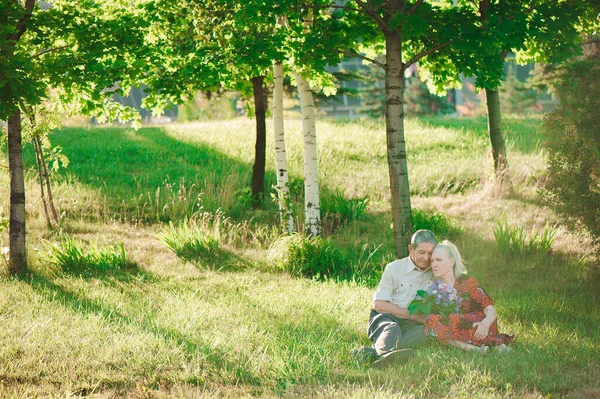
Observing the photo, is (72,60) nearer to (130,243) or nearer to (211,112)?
(130,243)

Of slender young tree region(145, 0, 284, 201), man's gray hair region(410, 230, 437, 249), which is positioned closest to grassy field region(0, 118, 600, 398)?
man's gray hair region(410, 230, 437, 249)

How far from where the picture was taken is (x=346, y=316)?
6.91 metres

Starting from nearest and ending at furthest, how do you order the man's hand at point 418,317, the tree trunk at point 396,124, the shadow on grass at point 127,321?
the shadow on grass at point 127,321 → the man's hand at point 418,317 → the tree trunk at point 396,124

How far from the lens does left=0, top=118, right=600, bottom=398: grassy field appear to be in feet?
16.7

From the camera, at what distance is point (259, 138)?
42.1 ft

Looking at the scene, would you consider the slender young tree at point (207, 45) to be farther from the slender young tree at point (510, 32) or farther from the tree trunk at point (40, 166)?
the tree trunk at point (40, 166)

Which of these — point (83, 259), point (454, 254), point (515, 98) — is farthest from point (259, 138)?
point (515, 98)

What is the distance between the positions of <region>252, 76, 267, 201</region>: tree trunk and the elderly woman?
7465 millimetres

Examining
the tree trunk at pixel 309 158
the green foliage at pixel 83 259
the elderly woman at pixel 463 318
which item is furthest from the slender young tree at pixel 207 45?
the elderly woman at pixel 463 318

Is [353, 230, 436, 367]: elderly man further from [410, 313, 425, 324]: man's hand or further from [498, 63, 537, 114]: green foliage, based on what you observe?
[498, 63, 537, 114]: green foliage

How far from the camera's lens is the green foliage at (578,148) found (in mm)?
6895

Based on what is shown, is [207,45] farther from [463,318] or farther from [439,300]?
[463,318]

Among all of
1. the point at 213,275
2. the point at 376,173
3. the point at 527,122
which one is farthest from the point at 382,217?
the point at 527,122

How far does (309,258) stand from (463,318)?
388 cm
